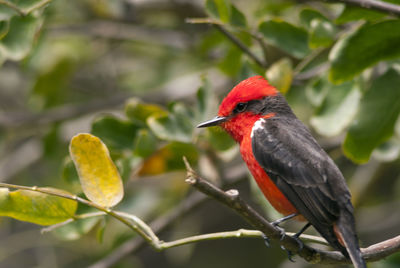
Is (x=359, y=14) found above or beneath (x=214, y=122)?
above

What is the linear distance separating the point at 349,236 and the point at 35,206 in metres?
1.60

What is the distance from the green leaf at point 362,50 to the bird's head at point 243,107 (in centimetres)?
60

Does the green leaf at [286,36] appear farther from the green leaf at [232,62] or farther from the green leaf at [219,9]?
the green leaf at [232,62]

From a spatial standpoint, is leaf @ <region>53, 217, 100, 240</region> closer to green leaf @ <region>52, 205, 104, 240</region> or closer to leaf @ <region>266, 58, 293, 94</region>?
Answer: green leaf @ <region>52, 205, 104, 240</region>

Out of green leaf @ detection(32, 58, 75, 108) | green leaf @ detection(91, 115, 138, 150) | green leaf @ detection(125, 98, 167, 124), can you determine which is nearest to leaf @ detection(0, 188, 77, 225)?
green leaf @ detection(91, 115, 138, 150)

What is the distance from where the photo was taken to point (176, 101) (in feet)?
13.7

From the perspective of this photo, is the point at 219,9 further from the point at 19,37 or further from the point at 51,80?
the point at 51,80

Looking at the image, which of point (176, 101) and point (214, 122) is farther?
point (176, 101)

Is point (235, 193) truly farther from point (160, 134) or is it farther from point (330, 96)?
point (330, 96)

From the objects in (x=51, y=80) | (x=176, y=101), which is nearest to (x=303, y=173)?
(x=176, y=101)

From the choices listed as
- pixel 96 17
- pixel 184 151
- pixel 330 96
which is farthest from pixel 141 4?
pixel 330 96

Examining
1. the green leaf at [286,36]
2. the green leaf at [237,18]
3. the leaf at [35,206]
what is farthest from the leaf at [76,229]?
the green leaf at [286,36]

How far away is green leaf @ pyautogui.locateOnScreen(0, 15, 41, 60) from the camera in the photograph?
11.5 feet

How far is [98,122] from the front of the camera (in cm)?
389
